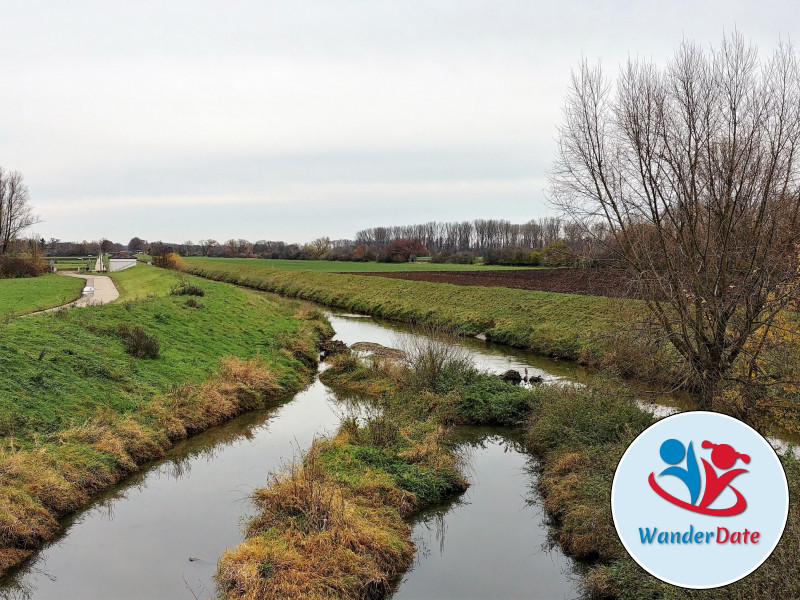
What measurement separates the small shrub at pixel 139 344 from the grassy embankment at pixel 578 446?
596cm

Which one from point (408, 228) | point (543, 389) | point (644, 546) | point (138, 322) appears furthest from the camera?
point (408, 228)

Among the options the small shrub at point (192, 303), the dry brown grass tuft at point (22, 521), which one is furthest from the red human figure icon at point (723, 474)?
the small shrub at point (192, 303)

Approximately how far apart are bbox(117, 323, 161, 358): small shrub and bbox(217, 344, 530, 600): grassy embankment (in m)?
7.52

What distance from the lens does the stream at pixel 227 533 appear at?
8.08 meters

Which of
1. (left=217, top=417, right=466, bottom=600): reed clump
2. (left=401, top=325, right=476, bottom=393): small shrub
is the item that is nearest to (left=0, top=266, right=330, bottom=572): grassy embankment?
(left=217, top=417, right=466, bottom=600): reed clump

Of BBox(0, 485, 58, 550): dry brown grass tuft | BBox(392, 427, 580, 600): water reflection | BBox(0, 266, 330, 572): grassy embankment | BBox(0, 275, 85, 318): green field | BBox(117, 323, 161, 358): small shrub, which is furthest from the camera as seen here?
BBox(0, 275, 85, 318): green field

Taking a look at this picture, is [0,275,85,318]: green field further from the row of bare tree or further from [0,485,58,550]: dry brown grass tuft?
the row of bare tree

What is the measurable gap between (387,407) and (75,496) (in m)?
7.69

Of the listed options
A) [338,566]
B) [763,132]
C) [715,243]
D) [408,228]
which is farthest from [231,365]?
[408,228]

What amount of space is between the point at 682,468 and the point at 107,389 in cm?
1350

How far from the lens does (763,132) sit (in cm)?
1038

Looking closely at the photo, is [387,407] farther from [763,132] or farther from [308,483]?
A: [763,132]

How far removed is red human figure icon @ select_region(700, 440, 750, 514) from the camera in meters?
5.14

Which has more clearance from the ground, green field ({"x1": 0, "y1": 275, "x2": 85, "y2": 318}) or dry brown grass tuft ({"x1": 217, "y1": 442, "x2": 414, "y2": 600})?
green field ({"x1": 0, "y1": 275, "x2": 85, "y2": 318})
